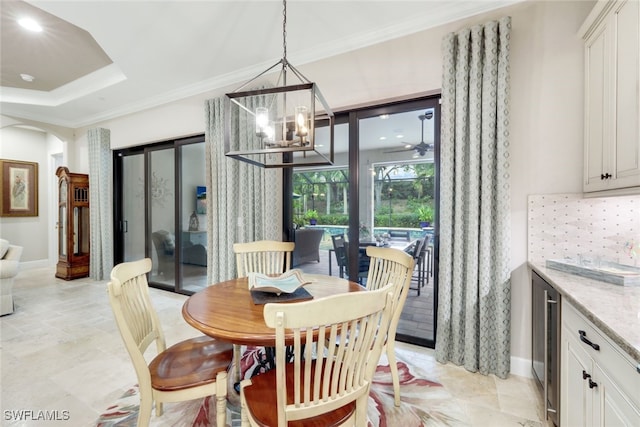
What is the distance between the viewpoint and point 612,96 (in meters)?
1.63

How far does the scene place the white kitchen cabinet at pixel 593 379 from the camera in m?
0.90

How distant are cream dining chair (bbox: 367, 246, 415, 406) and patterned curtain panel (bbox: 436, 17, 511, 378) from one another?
0.58 m

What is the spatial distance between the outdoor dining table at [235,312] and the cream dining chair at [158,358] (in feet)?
0.81

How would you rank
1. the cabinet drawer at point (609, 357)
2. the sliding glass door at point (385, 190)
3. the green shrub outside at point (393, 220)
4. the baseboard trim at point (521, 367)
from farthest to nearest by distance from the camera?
1. the green shrub outside at point (393, 220)
2. the sliding glass door at point (385, 190)
3. the baseboard trim at point (521, 367)
4. the cabinet drawer at point (609, 357)

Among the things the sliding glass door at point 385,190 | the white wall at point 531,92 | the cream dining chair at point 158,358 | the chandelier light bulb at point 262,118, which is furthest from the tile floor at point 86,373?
the chandelier light bulb at point 262,118

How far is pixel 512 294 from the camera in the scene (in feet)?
7.43

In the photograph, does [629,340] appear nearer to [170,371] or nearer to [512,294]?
[512,294]

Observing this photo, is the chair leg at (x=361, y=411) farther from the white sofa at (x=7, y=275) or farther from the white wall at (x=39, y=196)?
the white wall at (x=39, y=196)

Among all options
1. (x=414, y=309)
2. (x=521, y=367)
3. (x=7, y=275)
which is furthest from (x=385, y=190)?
(x=7, y=275)

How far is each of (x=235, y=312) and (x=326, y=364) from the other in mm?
626

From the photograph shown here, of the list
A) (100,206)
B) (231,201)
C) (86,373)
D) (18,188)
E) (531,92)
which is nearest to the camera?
(531,92)

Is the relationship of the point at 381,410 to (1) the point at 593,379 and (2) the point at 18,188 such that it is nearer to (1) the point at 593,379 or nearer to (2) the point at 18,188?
(1) the point at 593,379

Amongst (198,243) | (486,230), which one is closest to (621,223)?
(486,230)

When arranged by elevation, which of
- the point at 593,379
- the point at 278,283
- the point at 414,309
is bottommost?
the point at 414,309
